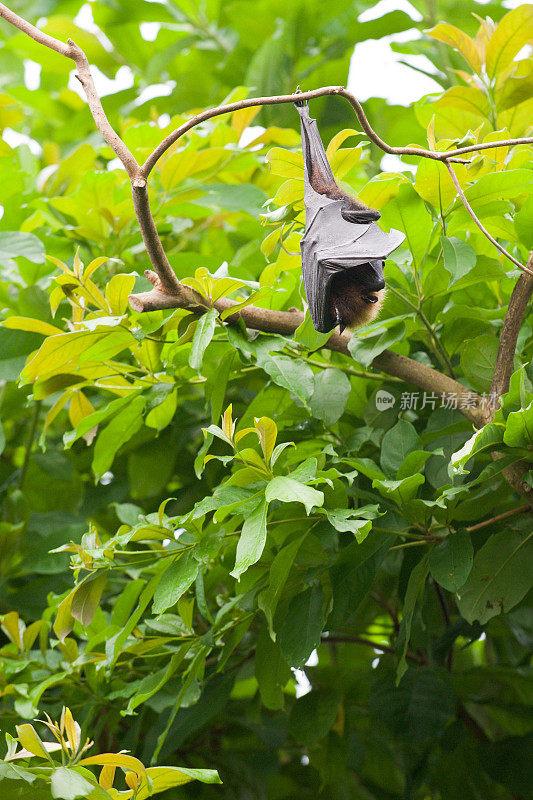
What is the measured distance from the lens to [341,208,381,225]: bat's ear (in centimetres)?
67

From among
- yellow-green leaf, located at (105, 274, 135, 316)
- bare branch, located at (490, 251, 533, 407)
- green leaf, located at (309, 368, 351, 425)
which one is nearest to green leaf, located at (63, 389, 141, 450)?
yellow-green leaf, located at (105, 274, 135, 316)

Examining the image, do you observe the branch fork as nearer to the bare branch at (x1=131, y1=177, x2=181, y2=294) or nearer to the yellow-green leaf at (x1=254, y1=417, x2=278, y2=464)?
the bare branch at (x1=131, y1=177, x2=181, y2=294)

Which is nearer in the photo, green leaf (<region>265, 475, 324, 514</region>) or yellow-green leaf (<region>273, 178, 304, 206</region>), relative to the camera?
green leaf (<region>265, 475, 324, 514</region>)

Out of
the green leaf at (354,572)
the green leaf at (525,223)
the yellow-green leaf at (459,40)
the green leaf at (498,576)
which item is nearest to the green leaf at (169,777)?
the green leaf at (354,572)

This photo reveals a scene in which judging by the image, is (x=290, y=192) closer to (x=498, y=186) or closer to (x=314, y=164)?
(x=314, y=164)

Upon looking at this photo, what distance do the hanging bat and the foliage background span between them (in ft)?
0.21

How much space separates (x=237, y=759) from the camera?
51.7 inches

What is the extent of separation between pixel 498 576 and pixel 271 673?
300 millimetres

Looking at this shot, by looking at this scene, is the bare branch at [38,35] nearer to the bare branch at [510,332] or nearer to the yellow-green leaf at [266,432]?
the yellow-green leaf at [266,432]

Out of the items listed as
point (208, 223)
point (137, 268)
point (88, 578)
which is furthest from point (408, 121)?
point (88, 578)

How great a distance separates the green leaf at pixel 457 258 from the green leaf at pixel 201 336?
0.25 meters

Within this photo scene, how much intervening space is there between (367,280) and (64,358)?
0.34 metres

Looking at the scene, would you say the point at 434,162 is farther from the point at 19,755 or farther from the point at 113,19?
the point at 113,19

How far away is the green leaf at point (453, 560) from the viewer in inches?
30.1
